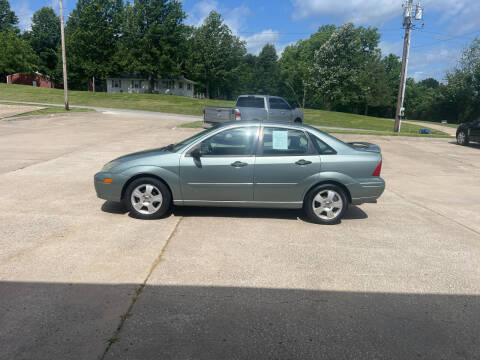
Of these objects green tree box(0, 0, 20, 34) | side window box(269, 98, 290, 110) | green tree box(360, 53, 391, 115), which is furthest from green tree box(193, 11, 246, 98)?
side window box(269, 98, 290, 110)

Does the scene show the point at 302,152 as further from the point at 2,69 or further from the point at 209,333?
the point at 2,69

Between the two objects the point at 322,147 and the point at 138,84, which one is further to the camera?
the point at 138,84

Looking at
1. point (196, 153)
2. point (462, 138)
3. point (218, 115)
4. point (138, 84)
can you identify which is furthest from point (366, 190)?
point (138, 84)

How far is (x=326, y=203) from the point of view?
6051 mm

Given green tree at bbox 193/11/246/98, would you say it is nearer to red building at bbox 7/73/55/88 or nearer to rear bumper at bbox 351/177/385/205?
red building at bbox 7/73/55/88

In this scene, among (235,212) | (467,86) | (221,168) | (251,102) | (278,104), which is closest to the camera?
(221,168)

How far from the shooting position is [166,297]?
3.62 metres

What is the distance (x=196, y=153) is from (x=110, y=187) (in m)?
1.44

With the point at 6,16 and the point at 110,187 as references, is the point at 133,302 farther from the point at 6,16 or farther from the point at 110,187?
the point at 6,16

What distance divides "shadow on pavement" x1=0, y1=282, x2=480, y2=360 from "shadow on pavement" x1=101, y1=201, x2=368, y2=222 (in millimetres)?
2608

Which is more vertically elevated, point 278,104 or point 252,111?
point 278,104

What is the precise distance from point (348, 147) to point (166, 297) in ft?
12.9

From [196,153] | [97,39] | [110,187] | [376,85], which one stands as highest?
[97,39]

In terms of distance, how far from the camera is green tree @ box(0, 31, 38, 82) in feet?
209
